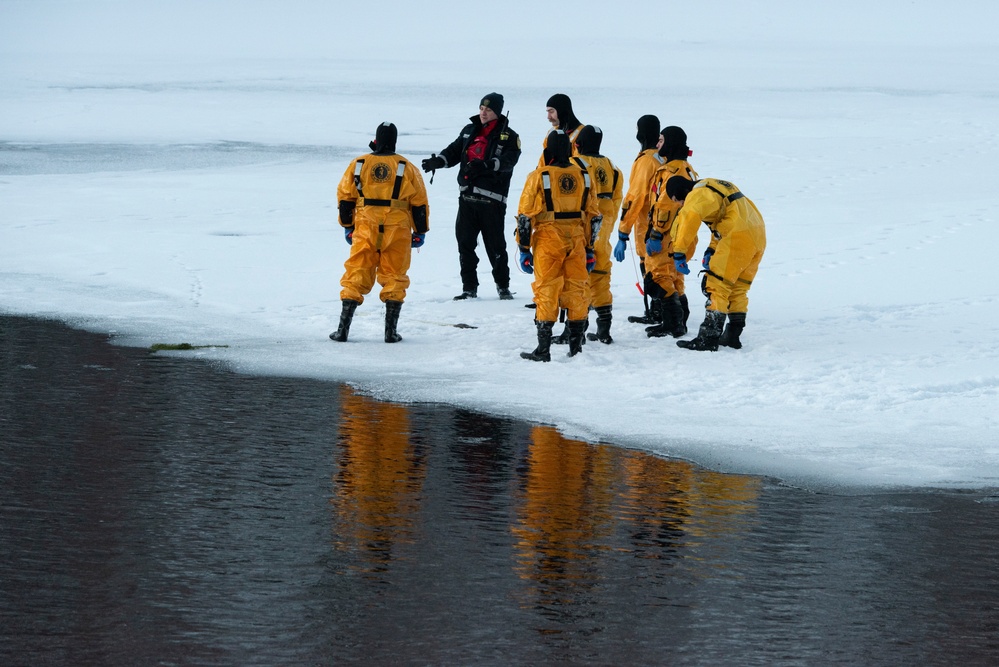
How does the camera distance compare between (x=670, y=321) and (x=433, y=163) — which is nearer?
(x=670, y=321)

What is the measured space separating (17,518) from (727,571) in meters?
2.84

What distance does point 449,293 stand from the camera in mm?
12320

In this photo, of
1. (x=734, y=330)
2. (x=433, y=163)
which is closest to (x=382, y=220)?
(x=433, y=163)

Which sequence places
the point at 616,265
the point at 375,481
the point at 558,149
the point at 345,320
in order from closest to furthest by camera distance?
the point at 375,481, the point at 558,149, the point at 345,320, the point at 616,265

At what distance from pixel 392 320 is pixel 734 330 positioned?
2514 mm

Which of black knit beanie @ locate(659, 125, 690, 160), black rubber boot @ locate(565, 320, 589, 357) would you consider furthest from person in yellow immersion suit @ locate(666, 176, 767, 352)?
black rubber boot @ locate(565, 320, 589, 357)

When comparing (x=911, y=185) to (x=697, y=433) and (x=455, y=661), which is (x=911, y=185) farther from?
(x=455, y=661)

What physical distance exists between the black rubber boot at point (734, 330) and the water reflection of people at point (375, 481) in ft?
9.73

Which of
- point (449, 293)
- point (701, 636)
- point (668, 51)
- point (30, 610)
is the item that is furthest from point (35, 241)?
point (668, 51)

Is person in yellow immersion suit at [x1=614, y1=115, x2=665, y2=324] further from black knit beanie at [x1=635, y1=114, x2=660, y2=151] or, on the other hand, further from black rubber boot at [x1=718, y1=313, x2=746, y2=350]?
black rubber boot at [x1=718, y1=313, x2=746, y2=350]

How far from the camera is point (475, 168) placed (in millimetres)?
11594

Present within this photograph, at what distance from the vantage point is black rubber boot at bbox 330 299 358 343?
32.4 feet

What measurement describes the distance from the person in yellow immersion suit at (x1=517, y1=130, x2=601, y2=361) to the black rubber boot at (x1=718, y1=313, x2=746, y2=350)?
3.53 ft

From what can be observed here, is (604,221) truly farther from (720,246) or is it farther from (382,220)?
(382,220)
